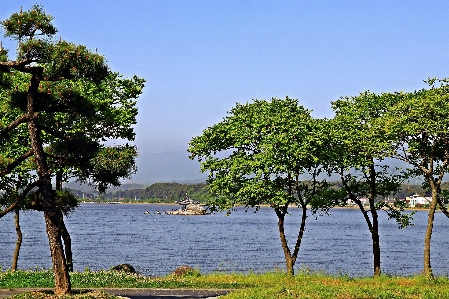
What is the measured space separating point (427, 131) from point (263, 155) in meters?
9.50

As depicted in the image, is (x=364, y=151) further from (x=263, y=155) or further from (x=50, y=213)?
(x=50, y=213)

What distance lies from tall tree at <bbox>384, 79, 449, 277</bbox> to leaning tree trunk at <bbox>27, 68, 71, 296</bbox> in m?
20.6

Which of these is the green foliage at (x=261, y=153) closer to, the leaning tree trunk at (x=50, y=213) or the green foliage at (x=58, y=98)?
the green foliage at (x=58, y=98)

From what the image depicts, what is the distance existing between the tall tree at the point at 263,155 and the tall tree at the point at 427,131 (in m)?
4.80

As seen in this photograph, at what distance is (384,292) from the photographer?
24719 millimetres

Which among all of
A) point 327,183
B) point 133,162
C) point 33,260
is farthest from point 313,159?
point 33,260

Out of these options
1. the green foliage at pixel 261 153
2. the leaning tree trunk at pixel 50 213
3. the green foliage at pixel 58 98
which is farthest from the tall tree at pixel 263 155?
the leaning tree trunk at pixel 50 213

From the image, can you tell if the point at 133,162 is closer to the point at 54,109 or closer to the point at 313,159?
the point at 54,109

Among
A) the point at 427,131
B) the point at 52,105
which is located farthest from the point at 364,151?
the point at 52,105

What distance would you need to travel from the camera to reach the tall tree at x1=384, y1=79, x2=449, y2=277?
34875 mm

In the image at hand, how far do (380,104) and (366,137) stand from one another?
2991 millimetres

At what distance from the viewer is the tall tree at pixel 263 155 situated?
36844 millimetres

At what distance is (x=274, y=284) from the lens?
103 ft

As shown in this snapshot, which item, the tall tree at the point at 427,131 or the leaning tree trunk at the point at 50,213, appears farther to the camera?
the tall tree at the point at 427,131
